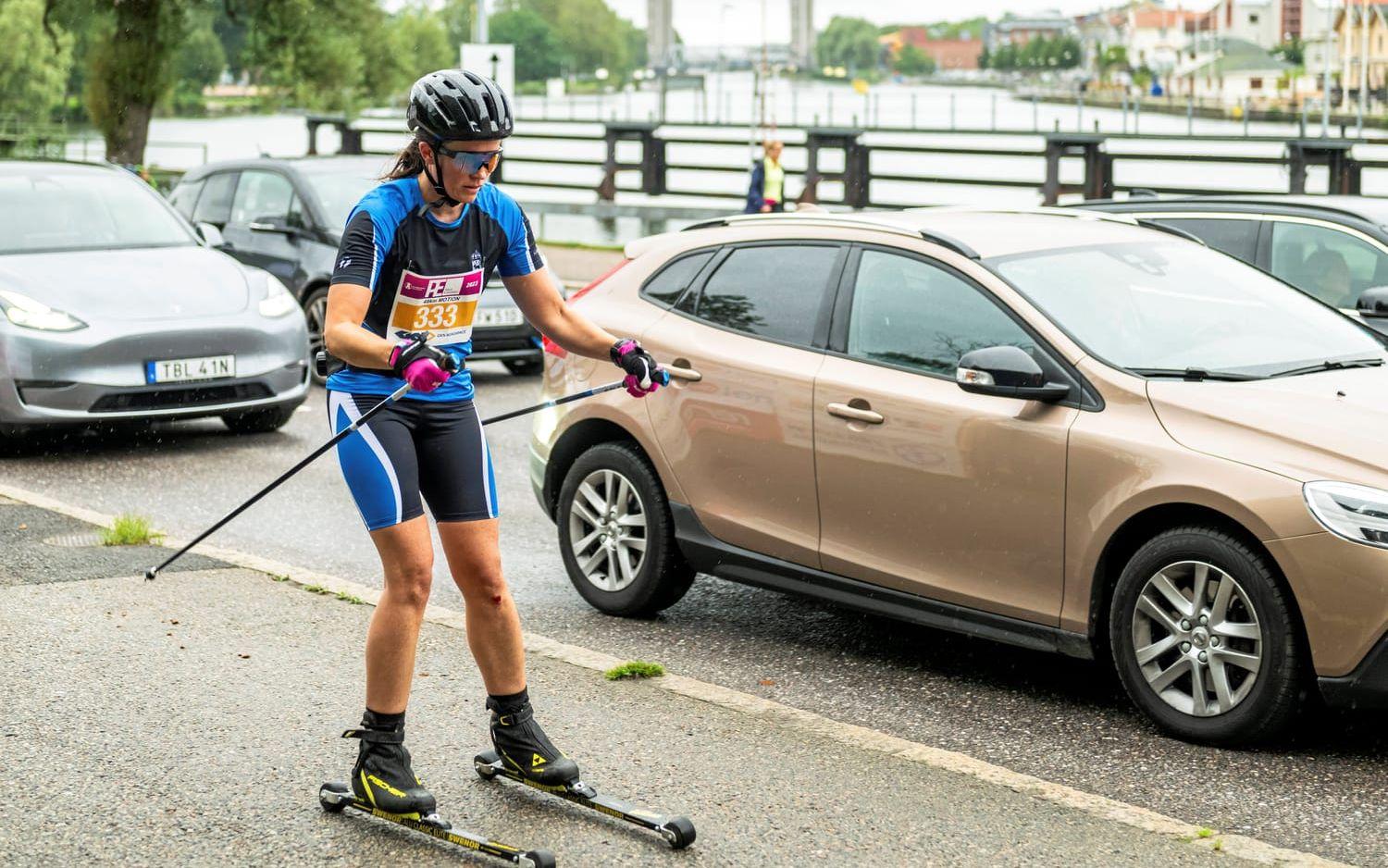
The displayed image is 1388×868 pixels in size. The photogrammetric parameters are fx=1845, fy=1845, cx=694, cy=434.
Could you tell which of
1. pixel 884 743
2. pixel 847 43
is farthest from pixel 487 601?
pixel 847 43

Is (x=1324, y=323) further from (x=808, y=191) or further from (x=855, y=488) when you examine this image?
(x=808, y=191)

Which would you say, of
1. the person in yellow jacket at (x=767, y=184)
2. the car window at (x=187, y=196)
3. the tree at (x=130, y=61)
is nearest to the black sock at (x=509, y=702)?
the car window at (x=187, y=196)

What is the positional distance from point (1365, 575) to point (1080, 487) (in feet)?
2.91

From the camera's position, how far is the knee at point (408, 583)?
4.41 m

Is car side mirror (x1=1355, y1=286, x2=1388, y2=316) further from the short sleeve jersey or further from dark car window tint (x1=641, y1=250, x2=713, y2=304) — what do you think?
the short sleeve jersey

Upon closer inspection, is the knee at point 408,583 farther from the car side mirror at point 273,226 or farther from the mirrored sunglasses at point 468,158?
the car side mirror at point 273,226

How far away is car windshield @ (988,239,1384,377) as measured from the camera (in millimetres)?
5762

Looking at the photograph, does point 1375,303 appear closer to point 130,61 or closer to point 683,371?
point 683,371

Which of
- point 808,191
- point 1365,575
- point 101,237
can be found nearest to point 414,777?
point 1365,575

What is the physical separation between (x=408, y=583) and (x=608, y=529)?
251cm

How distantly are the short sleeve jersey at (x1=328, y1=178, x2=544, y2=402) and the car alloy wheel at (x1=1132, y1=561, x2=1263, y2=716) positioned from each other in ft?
6.82

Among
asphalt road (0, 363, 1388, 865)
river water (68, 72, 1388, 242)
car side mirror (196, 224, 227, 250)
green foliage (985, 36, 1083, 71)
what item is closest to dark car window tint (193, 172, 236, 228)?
river water (68, 72, 1388, 242)

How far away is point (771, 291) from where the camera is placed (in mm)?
6629

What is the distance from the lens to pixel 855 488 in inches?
238
